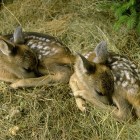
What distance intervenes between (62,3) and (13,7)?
837mm

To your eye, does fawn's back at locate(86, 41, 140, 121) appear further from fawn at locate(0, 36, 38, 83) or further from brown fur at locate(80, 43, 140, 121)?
fawn at locate(0, 36, 38, 83)

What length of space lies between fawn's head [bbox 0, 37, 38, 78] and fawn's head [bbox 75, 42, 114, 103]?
57 centimetres

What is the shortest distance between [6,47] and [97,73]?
3.76ft

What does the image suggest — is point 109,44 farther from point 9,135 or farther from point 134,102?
point 9,135

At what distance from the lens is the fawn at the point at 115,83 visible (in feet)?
18.4

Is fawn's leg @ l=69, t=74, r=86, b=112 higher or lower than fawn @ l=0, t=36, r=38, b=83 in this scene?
lower

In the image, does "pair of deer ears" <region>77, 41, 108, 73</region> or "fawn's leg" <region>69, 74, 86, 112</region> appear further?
"fawn's leg" <region>69, 74, 86, 112</region>

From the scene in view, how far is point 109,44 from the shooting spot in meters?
6.96

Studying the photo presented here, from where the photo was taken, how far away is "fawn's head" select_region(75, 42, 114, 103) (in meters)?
5.58

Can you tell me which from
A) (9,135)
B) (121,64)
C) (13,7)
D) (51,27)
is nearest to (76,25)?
(51,27)

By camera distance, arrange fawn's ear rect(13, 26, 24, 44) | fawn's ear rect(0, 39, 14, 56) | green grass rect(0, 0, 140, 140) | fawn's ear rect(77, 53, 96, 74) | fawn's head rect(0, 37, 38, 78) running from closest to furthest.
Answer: fawn's ear rect(77, 53, 96, 74) → green grass rect(0, 0, 140, 140) → fawn's ear rect(0, 39, 14, 56) → fawn's head rect(0, 37, 38, 78) → fawn's ear rect(13, 26, 24, 44)

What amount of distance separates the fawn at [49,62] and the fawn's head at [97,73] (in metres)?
0.19

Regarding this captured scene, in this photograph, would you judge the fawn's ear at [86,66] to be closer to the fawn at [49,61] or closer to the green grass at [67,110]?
the fawn at [49,61]

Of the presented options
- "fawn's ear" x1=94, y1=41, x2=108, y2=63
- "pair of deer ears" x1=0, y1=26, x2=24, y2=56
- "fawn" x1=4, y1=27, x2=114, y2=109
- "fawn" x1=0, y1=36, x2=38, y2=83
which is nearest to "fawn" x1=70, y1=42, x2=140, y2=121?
"fawn's ear" x1=94, y1=41, x2=108, y2=63
